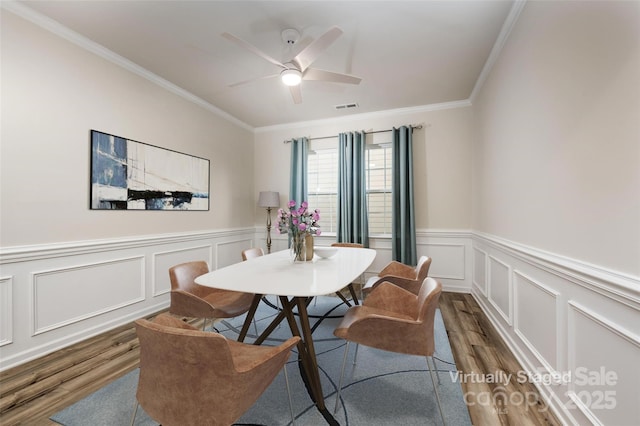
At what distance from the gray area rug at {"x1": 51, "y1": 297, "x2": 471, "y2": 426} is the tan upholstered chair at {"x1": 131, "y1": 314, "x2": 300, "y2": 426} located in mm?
668

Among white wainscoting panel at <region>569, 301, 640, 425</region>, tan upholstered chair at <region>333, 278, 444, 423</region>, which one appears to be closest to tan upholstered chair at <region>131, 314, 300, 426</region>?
tan upholstered chair at <region>333, 278, 444, 423</region>

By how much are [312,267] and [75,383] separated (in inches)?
69.3

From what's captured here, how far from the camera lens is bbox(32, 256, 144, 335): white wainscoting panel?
7.11 ft

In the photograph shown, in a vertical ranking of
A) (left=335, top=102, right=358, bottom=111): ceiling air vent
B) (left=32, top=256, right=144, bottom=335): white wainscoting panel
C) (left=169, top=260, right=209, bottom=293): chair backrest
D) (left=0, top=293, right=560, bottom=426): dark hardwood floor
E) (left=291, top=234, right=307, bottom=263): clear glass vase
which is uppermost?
(left=335, top=102, right=358, bottom=111): ceiling air vent

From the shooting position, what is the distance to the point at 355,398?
5.43ft

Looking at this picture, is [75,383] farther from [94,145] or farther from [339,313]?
[339,313]

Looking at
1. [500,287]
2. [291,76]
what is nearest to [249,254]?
[291,76]

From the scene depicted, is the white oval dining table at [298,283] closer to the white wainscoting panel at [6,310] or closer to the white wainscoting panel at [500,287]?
the white wainscoting panel at [500,287]

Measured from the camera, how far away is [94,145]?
2.49m

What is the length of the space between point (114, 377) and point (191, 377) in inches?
57.7

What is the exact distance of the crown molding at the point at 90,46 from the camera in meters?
2.01

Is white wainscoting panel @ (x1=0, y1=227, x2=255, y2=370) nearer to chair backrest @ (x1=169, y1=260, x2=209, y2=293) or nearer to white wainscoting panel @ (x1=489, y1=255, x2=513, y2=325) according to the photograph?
chair backrest @ (x1=169, y1=260, x2=209, y2=293)

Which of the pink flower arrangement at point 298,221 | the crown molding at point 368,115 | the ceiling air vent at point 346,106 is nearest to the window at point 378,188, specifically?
the crown molding at point 368,115

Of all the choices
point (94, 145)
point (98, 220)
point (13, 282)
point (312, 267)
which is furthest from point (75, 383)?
point (94, 145)
